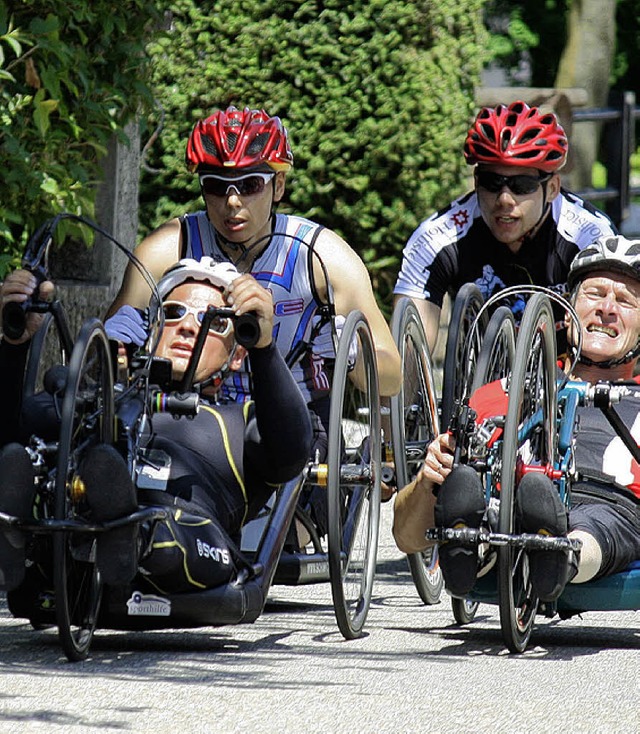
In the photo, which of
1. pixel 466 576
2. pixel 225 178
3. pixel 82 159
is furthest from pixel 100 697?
pixel 82 159

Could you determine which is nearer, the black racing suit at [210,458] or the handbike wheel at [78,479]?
the handbike wheel at [78,479]

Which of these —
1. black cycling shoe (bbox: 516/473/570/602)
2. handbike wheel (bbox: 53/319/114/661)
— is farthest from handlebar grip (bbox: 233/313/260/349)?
black cycling shoe (bbox: 516/473/570/602)

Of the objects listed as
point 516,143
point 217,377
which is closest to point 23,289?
point 217,377

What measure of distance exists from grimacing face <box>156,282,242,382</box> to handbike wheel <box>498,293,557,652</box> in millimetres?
912

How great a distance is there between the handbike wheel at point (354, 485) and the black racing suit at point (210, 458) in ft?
0.52

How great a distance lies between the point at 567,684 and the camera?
4930mm

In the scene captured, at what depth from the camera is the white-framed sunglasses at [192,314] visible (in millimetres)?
5582

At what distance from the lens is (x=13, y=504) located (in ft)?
15.5

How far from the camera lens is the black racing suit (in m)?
5.08

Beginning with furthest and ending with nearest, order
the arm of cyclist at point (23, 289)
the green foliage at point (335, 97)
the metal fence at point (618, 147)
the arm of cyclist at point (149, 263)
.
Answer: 1. the metal fence at point (618, 147)
2. the green foliage at point (335, 97)
3. the arm of cyclist at point (149, 263)
4. the arm of cyclist at point (23, 289)

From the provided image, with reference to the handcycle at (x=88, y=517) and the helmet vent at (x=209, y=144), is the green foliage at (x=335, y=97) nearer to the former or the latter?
the helmet vent at (x=209, y=144)

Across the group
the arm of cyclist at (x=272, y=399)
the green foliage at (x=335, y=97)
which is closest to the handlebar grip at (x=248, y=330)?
the arm of cyclist at (x=272, y=399)

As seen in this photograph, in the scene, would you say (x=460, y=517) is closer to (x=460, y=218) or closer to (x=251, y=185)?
(x=251, y=185)

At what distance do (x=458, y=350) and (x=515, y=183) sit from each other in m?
0.69
